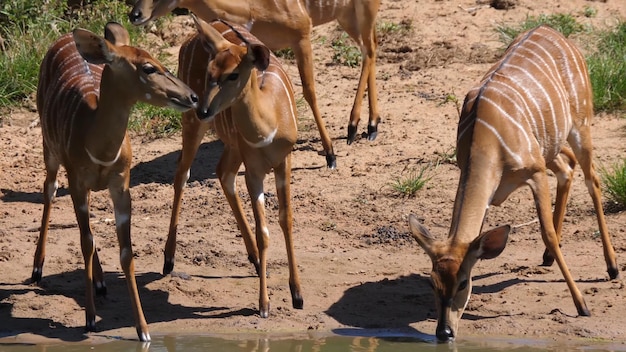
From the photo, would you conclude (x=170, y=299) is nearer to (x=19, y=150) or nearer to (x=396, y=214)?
(x=396, y=214)

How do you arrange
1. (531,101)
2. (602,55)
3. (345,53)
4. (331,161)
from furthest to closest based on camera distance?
(345,53) < (602,55) < (331,161) < (531,101)

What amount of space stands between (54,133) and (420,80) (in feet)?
13.3

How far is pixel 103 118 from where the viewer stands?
6.54 metres

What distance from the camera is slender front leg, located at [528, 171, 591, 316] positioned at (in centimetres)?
680

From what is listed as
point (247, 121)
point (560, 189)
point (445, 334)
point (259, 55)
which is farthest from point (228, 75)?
point (560, 189)

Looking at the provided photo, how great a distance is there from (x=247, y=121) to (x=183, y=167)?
1.08 metres

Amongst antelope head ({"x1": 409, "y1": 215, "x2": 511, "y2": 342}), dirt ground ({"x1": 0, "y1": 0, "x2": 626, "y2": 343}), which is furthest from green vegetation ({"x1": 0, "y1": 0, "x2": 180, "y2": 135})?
antelope head ({"x1": 409, "y1": 215, "x2": 511, "y2": 342})

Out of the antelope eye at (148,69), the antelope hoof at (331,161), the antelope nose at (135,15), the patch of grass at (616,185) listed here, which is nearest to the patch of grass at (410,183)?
the antelope hoof at (331,161)

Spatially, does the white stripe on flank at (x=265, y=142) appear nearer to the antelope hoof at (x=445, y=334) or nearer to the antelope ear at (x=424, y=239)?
the antelope ear at (x=424, y=239)

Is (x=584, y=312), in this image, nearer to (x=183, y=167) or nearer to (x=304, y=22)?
(x=183, y=167)

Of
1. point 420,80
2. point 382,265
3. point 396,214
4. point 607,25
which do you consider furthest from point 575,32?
point 382,265

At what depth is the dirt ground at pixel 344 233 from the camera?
23.2 feet

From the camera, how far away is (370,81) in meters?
9.74

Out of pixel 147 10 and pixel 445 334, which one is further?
pixel 147 10
